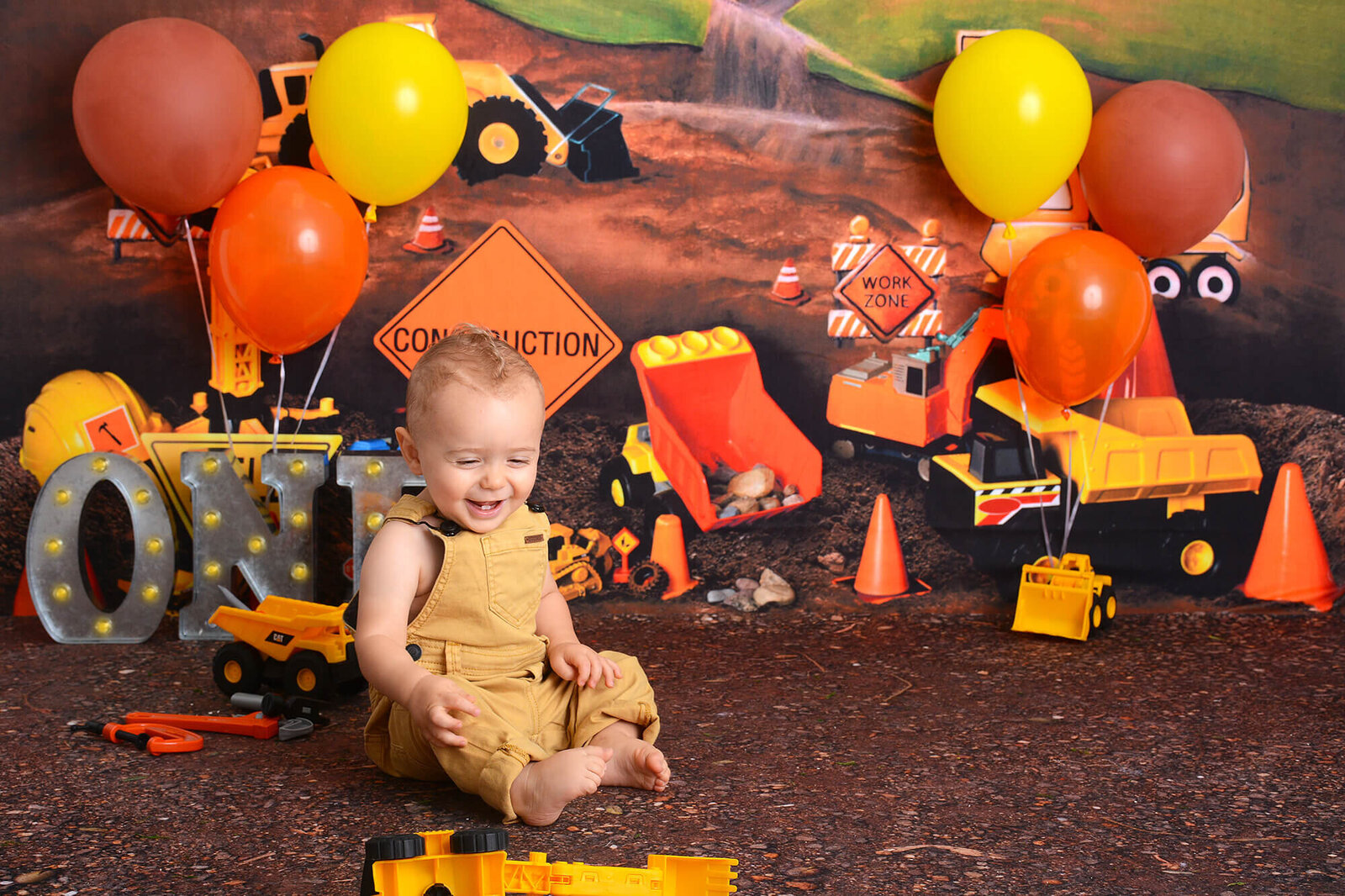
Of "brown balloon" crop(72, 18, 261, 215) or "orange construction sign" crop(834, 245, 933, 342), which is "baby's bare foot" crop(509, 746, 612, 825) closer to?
"brown balloon" crop(72, 18, 261, 215)

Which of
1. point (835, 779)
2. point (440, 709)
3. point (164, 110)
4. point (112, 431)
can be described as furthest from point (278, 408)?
point (835, 779)

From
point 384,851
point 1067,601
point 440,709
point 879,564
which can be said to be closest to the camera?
point 384,851

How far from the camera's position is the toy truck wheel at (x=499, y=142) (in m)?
2.86

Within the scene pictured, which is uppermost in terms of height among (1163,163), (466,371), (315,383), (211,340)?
(1163,163)

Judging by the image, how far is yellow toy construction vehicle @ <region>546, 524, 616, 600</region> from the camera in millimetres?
2967

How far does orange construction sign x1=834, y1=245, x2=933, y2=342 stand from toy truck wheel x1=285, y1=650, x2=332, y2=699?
5.57 ft

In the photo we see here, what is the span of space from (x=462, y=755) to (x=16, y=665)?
4.80ft

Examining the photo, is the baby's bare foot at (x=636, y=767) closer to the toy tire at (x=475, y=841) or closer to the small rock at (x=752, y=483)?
the toy tire at (x=475, y=841)

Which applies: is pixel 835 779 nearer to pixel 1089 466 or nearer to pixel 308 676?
pixel 308 676

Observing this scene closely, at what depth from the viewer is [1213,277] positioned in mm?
3062

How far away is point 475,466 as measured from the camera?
67.4 inches

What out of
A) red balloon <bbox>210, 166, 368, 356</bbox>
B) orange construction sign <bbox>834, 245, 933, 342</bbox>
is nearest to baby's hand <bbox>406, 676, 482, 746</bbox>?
red balloon <bbox>210, 166, 368, 356</bbox>

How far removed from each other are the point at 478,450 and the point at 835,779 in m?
0.85

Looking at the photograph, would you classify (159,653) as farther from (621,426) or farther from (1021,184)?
(1021,184)
